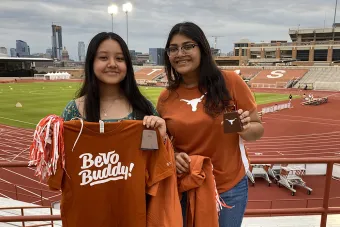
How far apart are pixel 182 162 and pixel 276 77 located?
47945mm

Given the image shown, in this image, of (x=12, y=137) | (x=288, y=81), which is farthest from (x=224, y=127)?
(x=288, y=81)

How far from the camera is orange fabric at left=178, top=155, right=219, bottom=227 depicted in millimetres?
1979

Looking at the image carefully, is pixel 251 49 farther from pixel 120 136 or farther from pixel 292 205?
pixel 120 136

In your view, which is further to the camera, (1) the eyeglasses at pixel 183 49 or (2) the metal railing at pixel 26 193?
(2) the metal railing at pixel 26 193

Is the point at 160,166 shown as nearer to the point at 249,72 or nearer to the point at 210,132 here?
the point at 210,132

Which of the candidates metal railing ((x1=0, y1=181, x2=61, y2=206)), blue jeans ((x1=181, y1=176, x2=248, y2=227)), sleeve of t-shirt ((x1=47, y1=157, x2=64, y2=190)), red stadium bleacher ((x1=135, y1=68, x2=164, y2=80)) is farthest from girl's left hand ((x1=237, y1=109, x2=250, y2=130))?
red stadium bleacher ((x1=135, y1=68, x2=164, y2=80))

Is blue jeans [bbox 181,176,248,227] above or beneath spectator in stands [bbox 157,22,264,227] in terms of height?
beneath

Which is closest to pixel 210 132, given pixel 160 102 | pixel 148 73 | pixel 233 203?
pixel 160 102

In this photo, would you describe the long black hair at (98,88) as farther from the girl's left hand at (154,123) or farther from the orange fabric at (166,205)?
the orange fabric at (166,205)

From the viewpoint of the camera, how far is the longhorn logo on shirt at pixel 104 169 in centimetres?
186

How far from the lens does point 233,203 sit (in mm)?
Answer: 2137

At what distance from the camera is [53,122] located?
1.79m

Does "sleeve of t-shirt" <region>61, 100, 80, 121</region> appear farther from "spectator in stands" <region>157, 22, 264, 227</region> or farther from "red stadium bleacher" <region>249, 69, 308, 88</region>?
"red stadium bleacher" <region>249, 69, 308, 88</region>

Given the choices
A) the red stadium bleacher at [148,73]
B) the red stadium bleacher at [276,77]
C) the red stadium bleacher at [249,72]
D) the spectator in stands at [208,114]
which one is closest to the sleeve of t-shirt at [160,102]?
the spectator in stands at [208,114]
